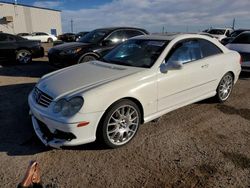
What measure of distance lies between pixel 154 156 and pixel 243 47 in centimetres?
642

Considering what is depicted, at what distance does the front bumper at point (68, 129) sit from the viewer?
2.94 m

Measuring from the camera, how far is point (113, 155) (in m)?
3.20

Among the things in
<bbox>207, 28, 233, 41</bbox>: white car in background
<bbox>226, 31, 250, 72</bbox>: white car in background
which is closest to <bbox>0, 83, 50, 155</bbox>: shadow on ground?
<bbox>226, 31, 250, 72</bbox>: white car in background

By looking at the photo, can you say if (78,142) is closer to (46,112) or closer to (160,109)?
(46,112)

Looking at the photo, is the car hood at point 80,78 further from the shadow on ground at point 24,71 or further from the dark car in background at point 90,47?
the shadow on ground at point 24,71

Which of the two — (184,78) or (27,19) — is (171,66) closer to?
(184,78)

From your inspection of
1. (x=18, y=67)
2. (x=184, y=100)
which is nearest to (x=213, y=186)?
(x=184, y=100)

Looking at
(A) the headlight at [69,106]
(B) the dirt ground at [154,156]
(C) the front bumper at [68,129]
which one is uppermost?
(A) the headlight at [69,106]

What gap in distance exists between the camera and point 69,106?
3.00 m

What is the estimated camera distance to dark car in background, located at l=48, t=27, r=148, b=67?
7.48 meters

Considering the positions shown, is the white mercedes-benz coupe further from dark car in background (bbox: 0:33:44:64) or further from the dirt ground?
dark car in background (bbox: 0:33:44:64)

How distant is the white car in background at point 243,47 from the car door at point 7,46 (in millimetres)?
8643

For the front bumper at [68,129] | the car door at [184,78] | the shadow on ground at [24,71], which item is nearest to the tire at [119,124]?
the front bumper at [68,129]

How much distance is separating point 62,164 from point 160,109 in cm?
169
